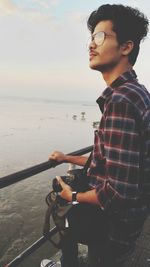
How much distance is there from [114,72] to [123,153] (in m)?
0.61

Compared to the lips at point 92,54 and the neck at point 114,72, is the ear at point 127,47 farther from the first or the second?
the lips at point 92,54

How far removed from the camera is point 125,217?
1803mm

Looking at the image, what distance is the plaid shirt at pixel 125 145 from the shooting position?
1.63m

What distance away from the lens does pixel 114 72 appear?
196 centimetres

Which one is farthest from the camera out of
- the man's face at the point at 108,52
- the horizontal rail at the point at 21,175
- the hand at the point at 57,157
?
the hand at the point at 57,157

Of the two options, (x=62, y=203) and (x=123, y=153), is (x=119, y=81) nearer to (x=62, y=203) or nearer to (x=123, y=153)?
(x=123, y=153)

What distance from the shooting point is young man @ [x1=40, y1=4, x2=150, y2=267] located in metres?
1.64

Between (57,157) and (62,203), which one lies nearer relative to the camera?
(62,203)

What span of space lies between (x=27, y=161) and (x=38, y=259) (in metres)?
10.4

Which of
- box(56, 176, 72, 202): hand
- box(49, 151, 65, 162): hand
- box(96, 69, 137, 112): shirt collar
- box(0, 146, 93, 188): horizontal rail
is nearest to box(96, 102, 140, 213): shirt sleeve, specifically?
box(96, 69, 137, 112): shirt collar

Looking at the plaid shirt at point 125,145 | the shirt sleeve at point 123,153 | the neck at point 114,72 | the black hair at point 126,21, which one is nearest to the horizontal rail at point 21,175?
the plaid shirt at point 125,145

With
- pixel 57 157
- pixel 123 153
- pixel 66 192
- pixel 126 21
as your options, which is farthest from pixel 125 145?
pixel 57 157

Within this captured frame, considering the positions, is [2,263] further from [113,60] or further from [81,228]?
[113,60]

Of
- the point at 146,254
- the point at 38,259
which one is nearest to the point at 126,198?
the point at 146,254
